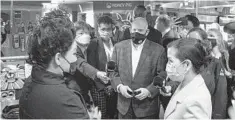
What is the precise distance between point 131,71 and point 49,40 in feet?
5.05

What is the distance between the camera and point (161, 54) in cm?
267

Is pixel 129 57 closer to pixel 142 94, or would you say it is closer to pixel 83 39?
pixel 142 94

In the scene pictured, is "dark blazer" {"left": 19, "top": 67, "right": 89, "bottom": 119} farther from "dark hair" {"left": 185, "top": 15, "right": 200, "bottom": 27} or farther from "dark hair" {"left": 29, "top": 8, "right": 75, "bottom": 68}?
"dark hair" {"left": 185, "top": 15, "right": 200, "bottom": 27}

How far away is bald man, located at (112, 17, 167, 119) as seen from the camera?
2623 mm

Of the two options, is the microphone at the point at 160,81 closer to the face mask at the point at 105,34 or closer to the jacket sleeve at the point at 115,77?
the jacket sleeve at the point at 115,77

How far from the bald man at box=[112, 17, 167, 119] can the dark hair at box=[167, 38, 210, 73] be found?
1.05m

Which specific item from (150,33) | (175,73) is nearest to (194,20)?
(150,33)

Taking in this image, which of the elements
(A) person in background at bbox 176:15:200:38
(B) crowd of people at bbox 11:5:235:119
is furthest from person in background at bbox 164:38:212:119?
(A) person in background at bbox 176:15:200:38

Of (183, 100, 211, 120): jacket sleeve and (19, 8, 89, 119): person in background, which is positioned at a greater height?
(19, 8, 89, 119): person in background

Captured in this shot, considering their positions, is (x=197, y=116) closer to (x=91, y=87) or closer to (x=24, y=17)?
(x=91, y=87)

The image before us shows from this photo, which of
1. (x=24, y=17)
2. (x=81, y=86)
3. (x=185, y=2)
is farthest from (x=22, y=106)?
(x=185, y=2)

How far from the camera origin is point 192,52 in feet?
5.05

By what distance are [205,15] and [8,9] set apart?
8.08 feet

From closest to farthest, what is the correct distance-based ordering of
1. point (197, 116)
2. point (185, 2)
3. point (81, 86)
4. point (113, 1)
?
point (197, 116) < point (81, 86) < point (113, 1) < point (185, 2)
